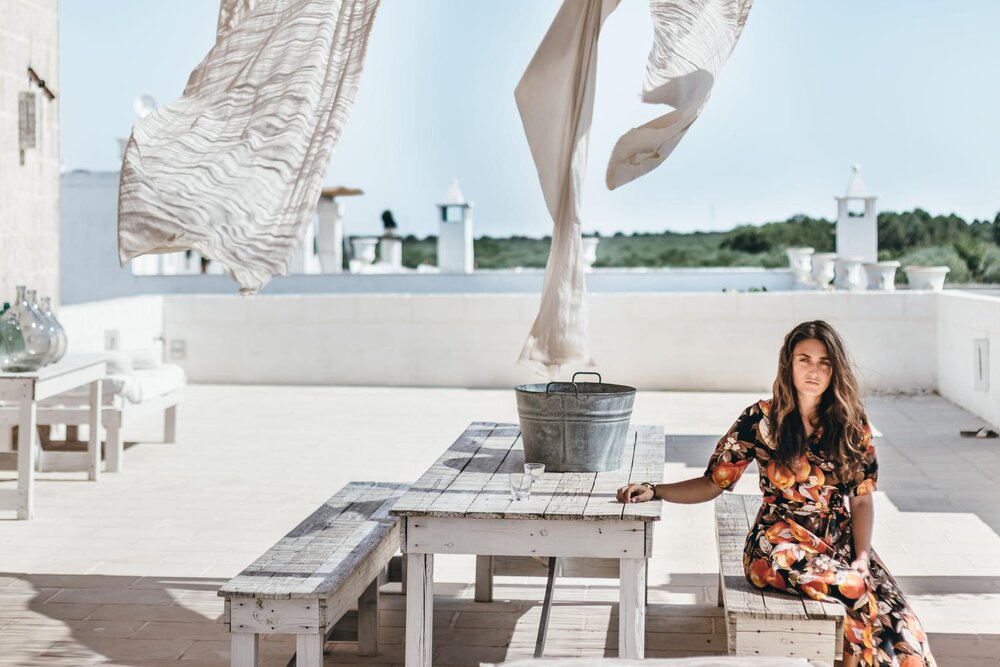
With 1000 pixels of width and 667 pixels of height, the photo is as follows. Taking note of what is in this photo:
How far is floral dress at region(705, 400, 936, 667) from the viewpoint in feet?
9.16

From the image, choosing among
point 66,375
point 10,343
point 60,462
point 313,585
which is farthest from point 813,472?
point 60,462

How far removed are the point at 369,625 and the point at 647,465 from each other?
0.96m

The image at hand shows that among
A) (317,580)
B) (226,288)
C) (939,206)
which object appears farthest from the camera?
(939,206)

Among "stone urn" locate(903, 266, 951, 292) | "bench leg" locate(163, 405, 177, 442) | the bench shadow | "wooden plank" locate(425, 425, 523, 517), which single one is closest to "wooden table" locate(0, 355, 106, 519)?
the bench shadow

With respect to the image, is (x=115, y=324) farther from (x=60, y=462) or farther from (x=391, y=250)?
(x=391, y=250)

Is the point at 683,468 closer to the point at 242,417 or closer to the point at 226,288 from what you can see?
the point at 242,417

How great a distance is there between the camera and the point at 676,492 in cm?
296

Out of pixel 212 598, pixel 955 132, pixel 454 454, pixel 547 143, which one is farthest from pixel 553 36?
pixel 955 132

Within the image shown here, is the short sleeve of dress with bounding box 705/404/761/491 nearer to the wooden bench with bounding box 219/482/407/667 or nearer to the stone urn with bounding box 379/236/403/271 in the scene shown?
the wooden bench with bounding box 219/482/407/667

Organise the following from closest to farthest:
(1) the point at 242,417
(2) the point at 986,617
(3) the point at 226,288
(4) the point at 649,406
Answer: (2) the point at 986,617 → (1) the point at 242,417 → (4) the point at 649,406 → (3) the point at 226,288

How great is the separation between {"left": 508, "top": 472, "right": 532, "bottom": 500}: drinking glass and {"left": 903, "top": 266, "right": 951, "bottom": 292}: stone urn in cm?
980

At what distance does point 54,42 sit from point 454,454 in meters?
4.84

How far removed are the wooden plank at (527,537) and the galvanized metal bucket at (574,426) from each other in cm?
37

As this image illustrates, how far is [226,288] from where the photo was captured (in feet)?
51.7
